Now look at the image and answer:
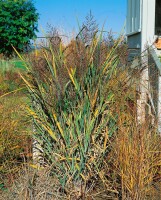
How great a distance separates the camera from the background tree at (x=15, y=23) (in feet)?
113

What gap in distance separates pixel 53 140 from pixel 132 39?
6554mm

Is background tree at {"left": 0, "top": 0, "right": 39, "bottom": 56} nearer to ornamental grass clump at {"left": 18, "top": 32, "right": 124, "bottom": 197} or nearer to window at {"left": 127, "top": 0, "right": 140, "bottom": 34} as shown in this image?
window at {"left": 127, "top": 0, "right": 140, "bottom": 34}

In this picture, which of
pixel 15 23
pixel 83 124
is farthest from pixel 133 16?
pixel 15 23

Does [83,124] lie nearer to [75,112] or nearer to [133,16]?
[75,112]

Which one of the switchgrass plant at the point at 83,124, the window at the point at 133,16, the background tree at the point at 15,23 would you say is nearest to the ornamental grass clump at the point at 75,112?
the switchgrass plant at the point at 83,124

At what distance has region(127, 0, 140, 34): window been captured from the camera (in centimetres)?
975

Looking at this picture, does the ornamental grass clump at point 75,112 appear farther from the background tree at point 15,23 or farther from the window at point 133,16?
the background tree at point 15,23

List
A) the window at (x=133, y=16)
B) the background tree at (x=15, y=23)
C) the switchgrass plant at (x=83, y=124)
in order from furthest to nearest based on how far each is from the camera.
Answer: the background tree at (x=15, y=23), the window at (x=133, y=16), the switchgrass plant at (x=83, y=124)

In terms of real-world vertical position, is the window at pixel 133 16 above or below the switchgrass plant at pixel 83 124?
above

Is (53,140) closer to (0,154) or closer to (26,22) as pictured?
(0,154)

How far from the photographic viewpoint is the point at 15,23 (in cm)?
3456

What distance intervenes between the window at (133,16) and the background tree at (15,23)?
79.1 feet

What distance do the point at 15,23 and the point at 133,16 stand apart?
25526mm

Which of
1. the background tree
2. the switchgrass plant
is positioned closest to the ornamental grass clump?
the switchgrass plant
